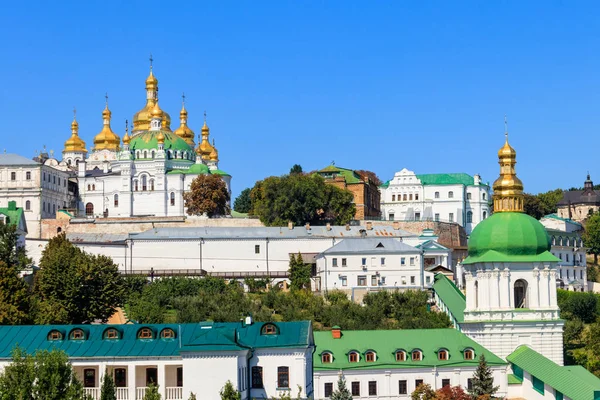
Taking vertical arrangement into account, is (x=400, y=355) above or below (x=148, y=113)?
below

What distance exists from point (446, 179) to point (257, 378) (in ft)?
292

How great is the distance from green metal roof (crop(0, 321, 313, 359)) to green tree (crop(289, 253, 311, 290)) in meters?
39.3

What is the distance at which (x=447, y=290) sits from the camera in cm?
7138

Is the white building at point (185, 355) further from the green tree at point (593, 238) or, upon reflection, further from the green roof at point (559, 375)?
the green tree at point (593, 238)

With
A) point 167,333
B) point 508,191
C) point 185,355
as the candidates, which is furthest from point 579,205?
point 185,355

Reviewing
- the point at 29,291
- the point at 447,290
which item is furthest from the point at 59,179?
the point at 447,290

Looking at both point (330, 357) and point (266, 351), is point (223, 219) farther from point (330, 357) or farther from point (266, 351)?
point (266, 351)

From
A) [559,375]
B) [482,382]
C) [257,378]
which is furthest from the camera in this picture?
[559,375]

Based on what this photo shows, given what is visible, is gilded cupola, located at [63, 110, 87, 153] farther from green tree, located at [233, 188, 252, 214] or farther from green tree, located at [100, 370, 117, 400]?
green tree, located at [100, 370, 117, 400]

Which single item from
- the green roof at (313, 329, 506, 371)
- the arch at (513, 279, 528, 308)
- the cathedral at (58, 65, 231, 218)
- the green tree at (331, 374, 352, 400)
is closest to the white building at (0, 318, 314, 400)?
the green tree at (331, 374, 352, 400)

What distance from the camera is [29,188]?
10856 centimetres

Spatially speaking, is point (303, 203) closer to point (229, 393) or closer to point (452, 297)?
point (452, 297)

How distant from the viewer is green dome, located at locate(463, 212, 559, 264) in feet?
181

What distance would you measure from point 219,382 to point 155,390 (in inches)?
84.0
